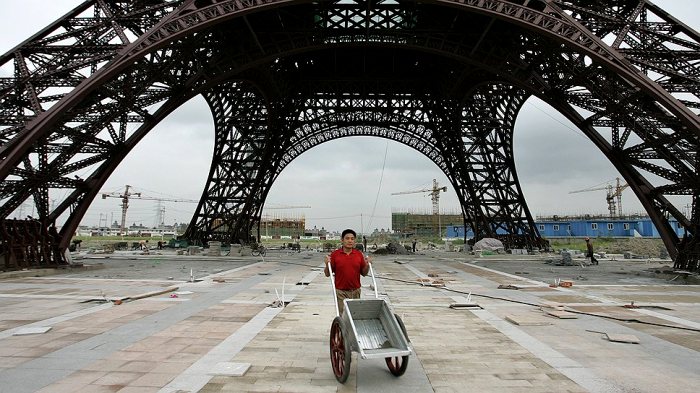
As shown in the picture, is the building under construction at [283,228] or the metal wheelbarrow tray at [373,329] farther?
the building under construction at [283,228]

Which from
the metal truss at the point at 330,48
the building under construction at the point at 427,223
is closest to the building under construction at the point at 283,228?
the building under construction at the point at 427,223

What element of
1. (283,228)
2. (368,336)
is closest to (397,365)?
(368,336)

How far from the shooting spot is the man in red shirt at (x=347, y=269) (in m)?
5.16

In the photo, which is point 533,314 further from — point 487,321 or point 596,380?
point 596,380

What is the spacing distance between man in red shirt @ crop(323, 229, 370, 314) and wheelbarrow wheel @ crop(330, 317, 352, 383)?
1.99 feet

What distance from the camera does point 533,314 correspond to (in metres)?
8.52

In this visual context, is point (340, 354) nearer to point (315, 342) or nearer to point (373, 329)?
point (373, 329)

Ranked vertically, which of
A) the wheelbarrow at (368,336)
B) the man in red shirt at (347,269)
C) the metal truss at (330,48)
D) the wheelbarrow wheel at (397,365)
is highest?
the metal truss at (330,48)

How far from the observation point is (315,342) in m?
6.19

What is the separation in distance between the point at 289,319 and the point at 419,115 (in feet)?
123

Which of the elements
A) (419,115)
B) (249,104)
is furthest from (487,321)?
(419,115)

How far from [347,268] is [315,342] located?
1795mm

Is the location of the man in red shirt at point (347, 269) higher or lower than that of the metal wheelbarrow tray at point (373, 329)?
higher

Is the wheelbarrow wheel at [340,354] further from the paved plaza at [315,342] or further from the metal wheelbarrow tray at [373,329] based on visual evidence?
the paved plaza at [315,342]
